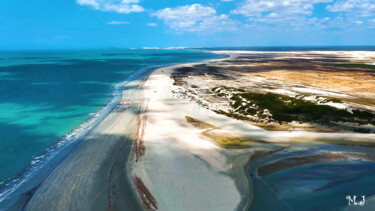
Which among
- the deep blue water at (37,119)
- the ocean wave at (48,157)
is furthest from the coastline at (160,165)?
the deep blue water at (37,119)

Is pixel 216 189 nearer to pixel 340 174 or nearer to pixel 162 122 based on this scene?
pixel 340 174

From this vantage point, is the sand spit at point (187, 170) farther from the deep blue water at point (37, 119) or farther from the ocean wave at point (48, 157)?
the deep blue water at point (37, 119)

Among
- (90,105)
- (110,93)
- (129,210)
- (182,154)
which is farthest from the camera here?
(110,93)

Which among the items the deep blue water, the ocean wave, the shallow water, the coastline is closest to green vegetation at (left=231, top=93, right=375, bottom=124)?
the coastline

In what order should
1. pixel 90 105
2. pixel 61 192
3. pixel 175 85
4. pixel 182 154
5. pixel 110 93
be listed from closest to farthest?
pixel 61 192 → pixel 182 154 → pixel 90 105 → pixel 110 93 → pixel 175 85

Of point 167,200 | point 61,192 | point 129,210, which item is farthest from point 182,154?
point 61,192
